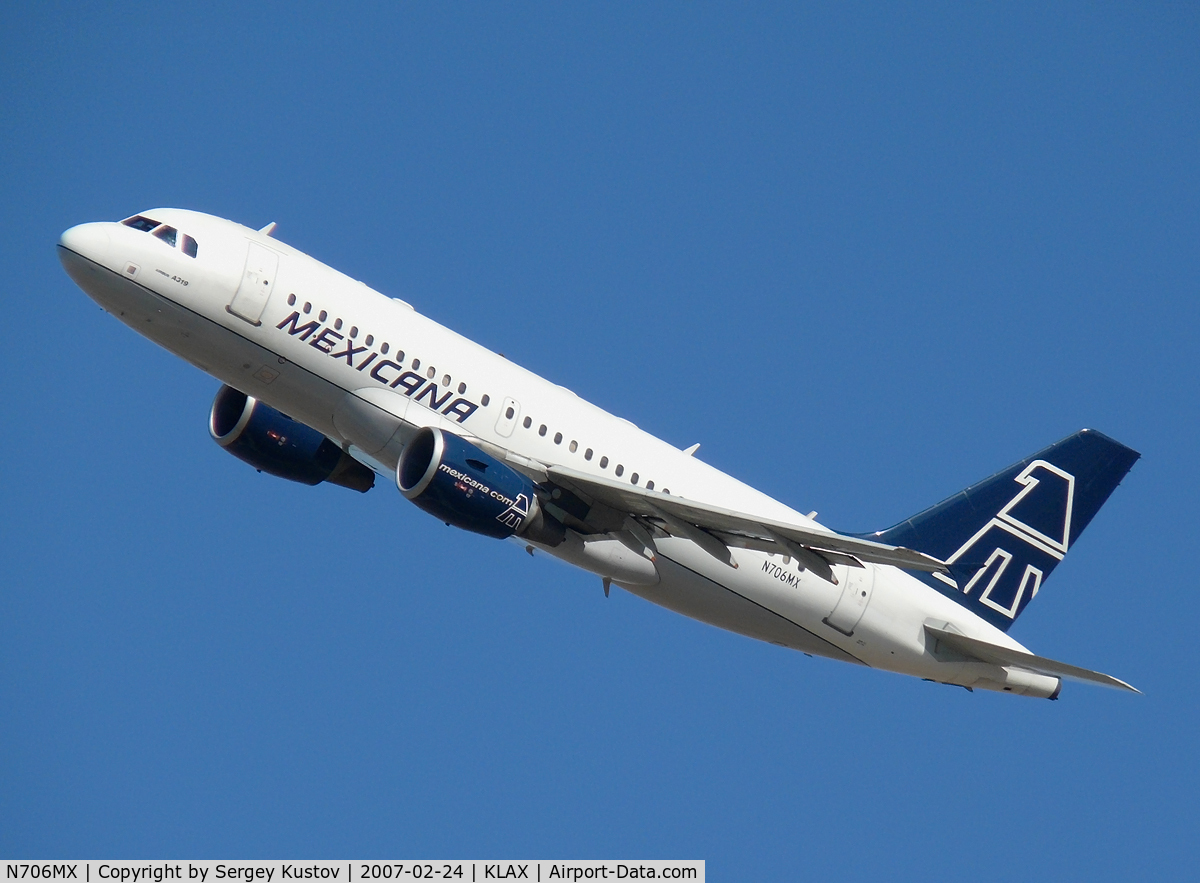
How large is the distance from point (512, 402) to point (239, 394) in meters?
7.35

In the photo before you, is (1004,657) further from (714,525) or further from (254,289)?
(254,289)

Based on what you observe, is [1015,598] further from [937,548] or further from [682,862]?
[682,862]

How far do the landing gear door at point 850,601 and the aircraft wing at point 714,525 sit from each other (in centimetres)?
319

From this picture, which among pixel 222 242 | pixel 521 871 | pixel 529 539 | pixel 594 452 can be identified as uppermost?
pixel 222 242

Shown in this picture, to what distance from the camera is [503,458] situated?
3478cm

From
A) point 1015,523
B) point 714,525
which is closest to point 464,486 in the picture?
point 714,525

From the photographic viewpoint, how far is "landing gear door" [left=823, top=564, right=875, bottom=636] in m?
37.2

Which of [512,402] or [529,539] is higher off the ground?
[512,402]

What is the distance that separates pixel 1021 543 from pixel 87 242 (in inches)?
983

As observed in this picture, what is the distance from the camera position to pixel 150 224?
3391 cm

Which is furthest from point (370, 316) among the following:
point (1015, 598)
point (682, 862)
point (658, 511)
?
point (1015, 598)
